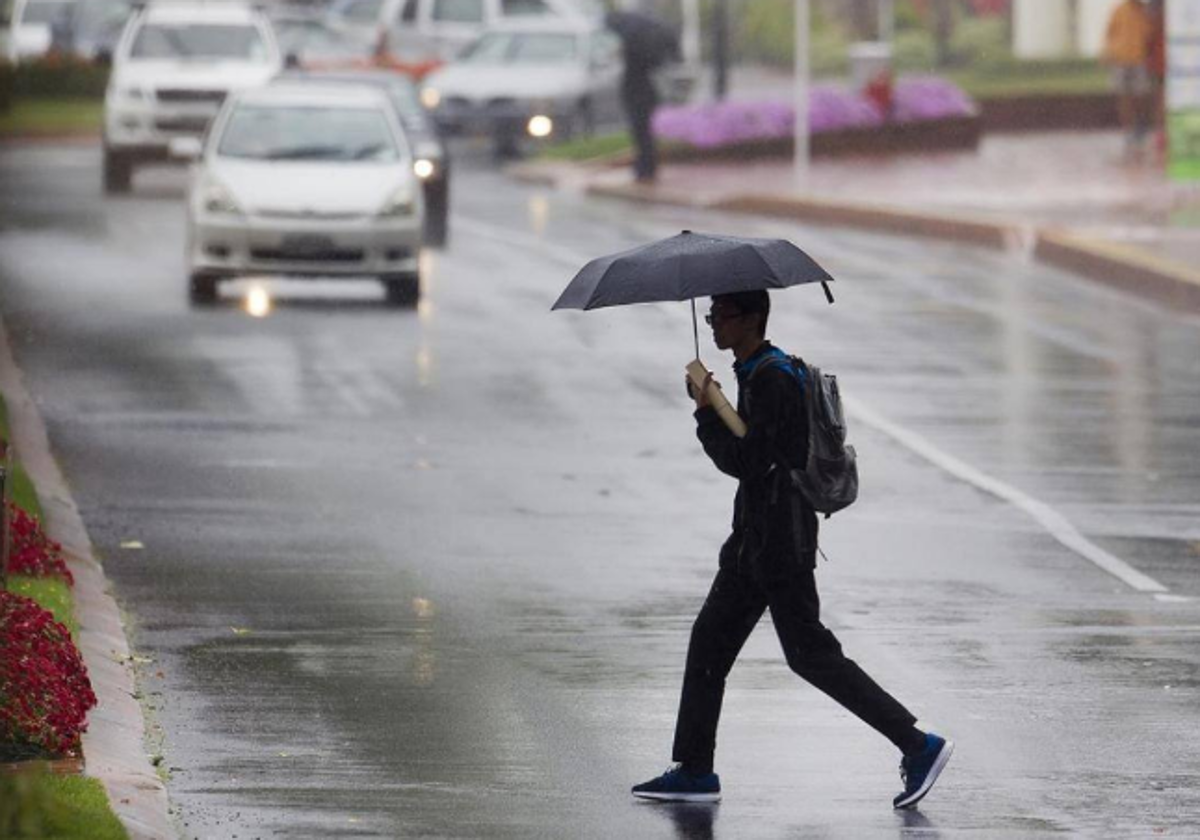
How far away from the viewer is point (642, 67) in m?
37.7

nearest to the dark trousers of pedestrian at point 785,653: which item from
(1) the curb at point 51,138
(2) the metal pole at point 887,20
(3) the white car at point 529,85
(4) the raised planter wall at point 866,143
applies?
(4) the raised planter wall at point 866,143

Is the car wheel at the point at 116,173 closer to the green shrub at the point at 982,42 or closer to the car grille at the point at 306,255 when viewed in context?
the car grille at the point at 306,255

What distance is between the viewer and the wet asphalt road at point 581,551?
9.40m

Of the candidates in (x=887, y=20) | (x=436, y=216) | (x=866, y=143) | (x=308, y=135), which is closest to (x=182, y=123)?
(x=436, y=216)

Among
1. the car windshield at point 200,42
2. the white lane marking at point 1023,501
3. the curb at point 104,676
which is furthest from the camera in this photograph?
the car windshield at point 200,42

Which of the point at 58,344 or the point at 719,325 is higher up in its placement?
the point at 719,325

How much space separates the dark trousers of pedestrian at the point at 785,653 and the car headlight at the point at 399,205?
49.7 ft

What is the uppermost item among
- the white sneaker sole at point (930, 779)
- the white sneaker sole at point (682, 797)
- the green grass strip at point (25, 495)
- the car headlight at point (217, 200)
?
the white sneaker sole at point (930, 779)

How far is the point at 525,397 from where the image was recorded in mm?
18906

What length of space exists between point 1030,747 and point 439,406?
885 centimetres

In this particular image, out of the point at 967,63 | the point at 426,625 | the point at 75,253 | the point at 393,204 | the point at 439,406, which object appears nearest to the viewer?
the point at 426,625

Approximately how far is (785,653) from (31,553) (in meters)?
3.81

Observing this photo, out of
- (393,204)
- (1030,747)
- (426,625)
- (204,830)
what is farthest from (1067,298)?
(204,830)

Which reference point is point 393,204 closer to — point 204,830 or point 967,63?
point 204,830
